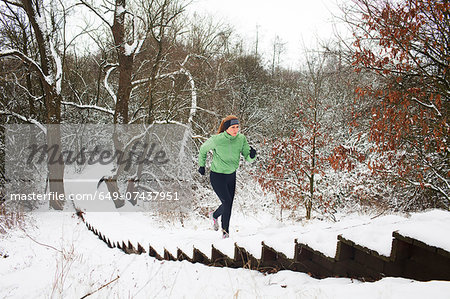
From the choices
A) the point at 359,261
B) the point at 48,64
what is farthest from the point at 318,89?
the point at 48,64

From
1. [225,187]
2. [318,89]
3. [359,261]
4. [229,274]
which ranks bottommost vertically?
[229,274]

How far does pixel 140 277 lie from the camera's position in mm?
2988

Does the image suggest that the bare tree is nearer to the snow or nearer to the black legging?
→ the snow

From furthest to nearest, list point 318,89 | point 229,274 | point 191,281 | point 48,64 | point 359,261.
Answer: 1. point 48,64
2. point 318,89
3. point 191,281
4. point 229,274
5. point 359,261

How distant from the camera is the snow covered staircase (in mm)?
1745

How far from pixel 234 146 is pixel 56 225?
7.70m

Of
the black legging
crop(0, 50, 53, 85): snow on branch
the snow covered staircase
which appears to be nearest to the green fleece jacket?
the black legging

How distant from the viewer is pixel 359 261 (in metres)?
2.11

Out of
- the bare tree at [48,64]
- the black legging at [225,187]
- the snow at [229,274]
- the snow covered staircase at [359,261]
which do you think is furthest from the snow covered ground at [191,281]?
the bare tree at [48,64]

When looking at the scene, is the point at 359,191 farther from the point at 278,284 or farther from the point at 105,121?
the point at 105,121

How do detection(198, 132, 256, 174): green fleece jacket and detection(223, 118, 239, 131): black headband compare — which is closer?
detection(223, 118, 239, 131): black headband

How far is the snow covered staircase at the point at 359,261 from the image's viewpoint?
5.72 feet

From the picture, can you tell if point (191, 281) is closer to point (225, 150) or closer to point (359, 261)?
point (359, 261)

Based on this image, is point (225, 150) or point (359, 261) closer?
point (359, 261)
